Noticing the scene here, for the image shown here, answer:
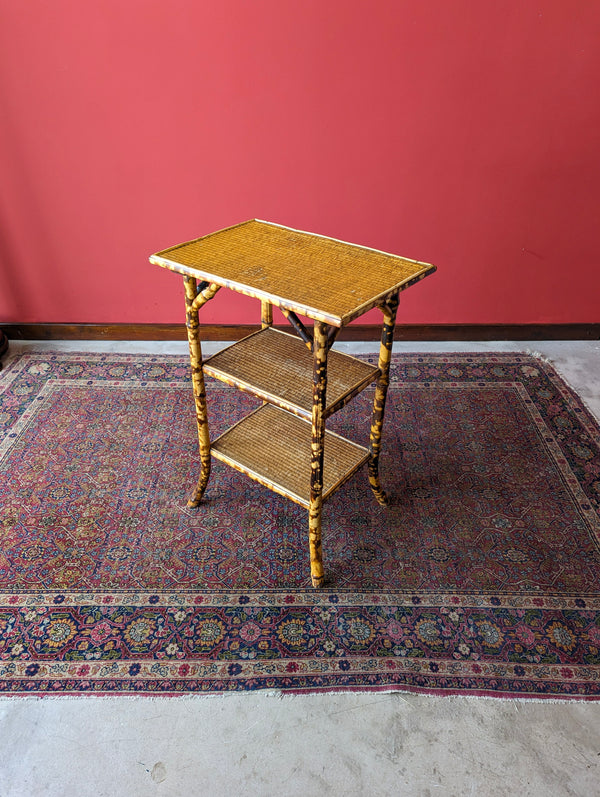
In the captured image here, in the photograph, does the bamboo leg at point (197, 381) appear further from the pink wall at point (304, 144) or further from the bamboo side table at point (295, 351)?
the pink wall at point (304, 144)

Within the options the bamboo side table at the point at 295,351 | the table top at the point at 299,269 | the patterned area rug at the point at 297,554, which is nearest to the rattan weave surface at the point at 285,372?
the bamboo side table at the point at 295,351

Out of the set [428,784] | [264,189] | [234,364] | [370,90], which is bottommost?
[428,784]

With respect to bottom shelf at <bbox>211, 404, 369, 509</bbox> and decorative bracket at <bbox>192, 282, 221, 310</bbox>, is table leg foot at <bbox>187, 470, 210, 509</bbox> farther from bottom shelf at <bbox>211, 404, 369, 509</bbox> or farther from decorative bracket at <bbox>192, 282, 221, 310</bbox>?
decorative bracket at <bbox>192, 282, 221, 310</bbox>

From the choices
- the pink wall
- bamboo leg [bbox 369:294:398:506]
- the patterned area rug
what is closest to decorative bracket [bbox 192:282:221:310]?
bamboo leg [bbox 369:294:398:506]

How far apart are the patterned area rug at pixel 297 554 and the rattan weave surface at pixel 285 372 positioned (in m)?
0.64

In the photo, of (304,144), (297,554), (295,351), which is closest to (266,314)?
(295,351)

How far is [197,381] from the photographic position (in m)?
2.03

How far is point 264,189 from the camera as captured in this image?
3006 mm

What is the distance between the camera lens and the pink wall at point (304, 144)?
2635mm

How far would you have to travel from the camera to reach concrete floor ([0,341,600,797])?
153cm

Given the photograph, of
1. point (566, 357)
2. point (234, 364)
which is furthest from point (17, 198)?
point (566, 357)

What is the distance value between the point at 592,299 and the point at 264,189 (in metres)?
1.98

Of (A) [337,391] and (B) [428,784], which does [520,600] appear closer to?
(B) [428,784]

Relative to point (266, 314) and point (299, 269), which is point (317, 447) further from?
point (266, 314)
